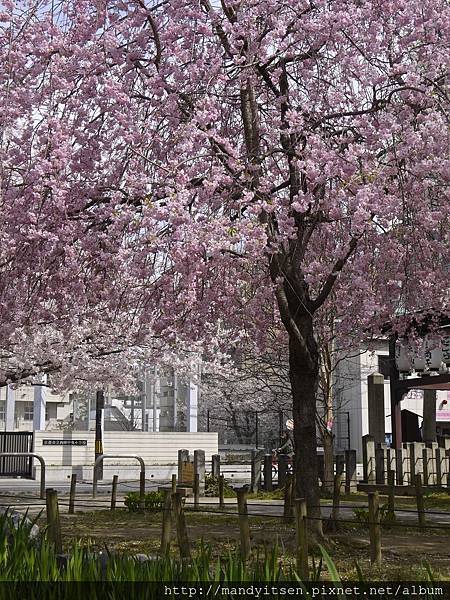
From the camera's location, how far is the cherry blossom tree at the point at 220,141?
8797mm

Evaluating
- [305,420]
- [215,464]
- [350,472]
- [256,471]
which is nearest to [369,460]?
[350,472]

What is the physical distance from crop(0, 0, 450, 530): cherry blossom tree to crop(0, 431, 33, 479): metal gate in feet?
58.3

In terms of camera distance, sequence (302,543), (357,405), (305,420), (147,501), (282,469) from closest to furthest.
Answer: (302,543) < (305,420) < (147,501) < (282,469) < (357,405)

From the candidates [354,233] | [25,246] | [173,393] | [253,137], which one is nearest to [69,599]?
[354,233]

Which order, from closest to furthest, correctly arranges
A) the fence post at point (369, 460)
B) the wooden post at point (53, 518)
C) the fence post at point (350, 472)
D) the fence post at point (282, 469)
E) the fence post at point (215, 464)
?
the wooden post at point (53, 518)
the fence post at point (369, 460)
the fence post at point (350, 472)
the fence post at point (282, 469)
the fence post at point (215, 464)

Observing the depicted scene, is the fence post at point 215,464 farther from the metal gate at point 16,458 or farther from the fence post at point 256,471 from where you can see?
the metal gate at point 16,458

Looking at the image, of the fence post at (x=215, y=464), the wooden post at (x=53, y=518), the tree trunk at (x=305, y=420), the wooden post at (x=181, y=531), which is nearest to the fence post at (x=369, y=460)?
the fence post at (x=215, y=464)

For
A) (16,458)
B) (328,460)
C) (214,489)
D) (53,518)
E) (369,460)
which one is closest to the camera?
(53,518)

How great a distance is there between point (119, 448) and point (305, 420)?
22.9m

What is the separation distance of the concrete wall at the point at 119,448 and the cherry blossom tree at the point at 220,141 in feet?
64.8

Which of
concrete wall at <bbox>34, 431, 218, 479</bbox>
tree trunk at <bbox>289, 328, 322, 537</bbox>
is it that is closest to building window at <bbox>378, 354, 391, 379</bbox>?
concrete wall at <bbox>34, 431, 218, 479</bbox>

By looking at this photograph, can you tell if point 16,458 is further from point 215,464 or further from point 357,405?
point 357,405

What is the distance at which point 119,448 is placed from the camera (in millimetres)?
32750

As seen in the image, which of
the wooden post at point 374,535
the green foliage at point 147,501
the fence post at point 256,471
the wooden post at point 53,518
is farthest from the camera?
the fence post at point 256,471
